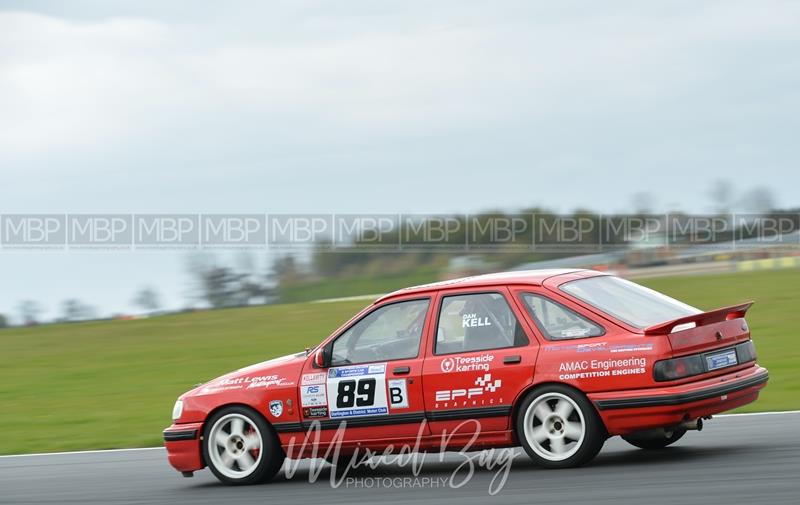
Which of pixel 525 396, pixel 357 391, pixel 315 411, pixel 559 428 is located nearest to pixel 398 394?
pixel 357 391

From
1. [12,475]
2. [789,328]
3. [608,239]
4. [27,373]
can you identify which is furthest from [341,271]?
[12,475]

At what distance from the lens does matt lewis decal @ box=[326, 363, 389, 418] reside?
846 cm

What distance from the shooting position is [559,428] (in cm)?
784

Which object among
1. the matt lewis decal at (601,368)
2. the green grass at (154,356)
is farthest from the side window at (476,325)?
the green grass at (154,356)

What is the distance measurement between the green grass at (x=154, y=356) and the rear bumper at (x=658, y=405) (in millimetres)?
4322

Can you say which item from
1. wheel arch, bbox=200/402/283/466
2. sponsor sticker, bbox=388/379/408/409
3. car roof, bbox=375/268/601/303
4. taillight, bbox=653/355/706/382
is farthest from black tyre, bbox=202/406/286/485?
taillight, bbox=653/355/706/382

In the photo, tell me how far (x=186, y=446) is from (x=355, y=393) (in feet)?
5.04

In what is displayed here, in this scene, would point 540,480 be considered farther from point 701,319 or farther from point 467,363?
point 701,319

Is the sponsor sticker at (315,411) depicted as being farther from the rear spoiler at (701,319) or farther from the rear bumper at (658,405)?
the rear spoiler at (701,319)

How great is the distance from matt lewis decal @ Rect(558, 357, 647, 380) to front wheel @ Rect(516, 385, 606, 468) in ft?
0.39

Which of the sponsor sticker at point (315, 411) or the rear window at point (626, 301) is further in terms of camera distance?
the sponsor sticker at point (315, 411)

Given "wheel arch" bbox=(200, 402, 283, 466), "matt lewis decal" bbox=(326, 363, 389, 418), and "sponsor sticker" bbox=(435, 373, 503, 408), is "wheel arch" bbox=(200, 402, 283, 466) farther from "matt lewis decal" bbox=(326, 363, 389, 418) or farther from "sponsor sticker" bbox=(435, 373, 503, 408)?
"sponsor sticker" bbox=(435, 373, 503, 408)

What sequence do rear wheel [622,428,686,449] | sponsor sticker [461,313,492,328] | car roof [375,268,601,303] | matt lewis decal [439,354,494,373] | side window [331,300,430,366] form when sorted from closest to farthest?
matt lewis decal [439,354,494,373] < sponsor sticker [461,313,492,328] < car roof [375,268,601,303] < side window [331,300,430,366] < rear wheel [622,428,686,449]

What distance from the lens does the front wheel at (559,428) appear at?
25.2 feet
